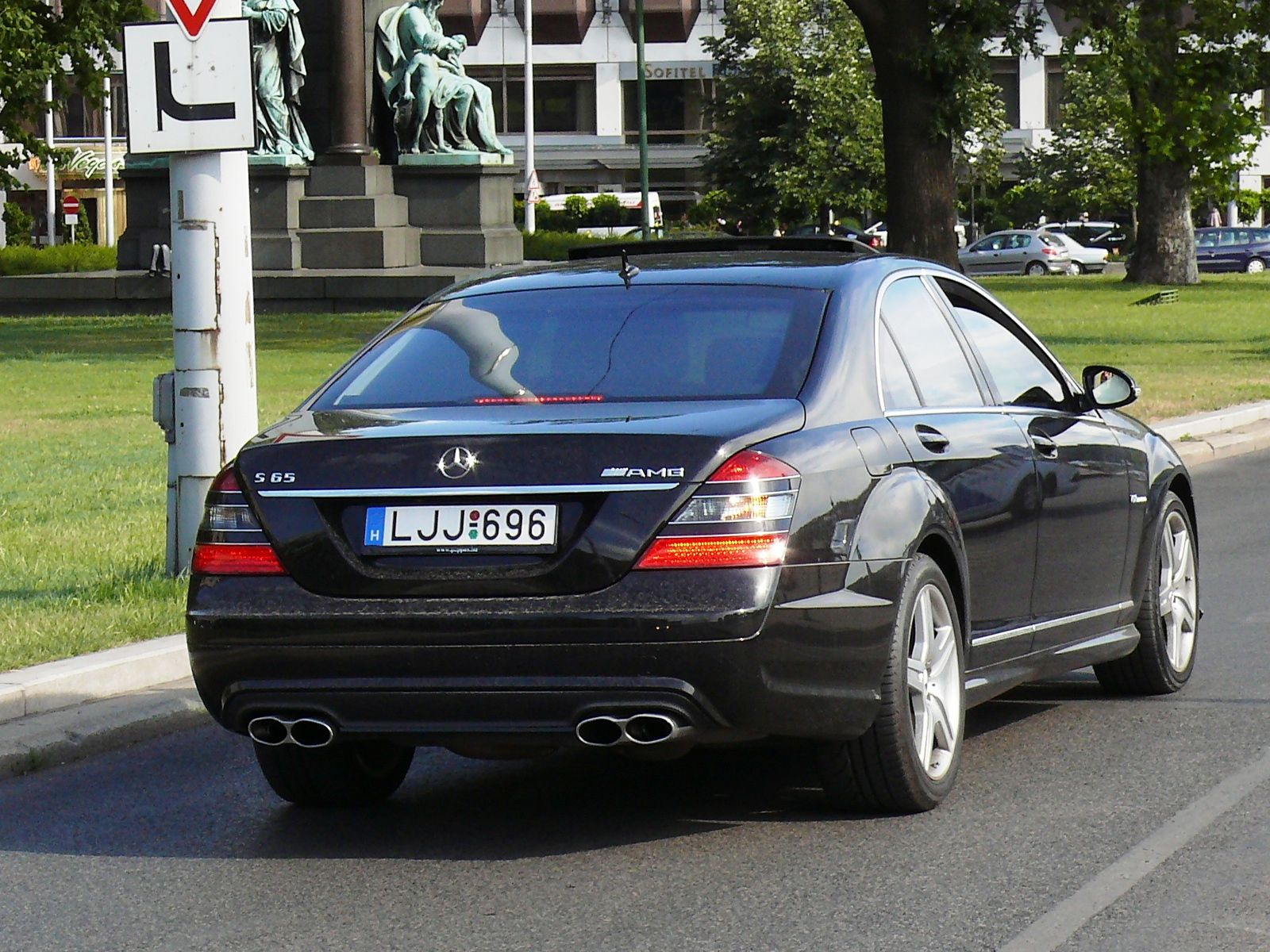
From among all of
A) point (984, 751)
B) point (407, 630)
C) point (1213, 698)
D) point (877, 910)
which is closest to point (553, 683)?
point (407, 630)

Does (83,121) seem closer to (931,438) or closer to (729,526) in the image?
(931,438)

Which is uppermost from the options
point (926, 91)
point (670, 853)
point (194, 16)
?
point (926, 91)

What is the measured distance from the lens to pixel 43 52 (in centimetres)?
3816

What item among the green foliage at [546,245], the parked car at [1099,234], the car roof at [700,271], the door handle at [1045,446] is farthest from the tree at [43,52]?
the parked car at [1099,234]

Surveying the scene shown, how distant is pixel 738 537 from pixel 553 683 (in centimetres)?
54

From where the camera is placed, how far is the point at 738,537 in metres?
5.35

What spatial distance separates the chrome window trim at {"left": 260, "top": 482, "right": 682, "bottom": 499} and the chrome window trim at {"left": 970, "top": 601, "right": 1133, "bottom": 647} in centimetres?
137

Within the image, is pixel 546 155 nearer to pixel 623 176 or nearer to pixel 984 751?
pixel 623 176

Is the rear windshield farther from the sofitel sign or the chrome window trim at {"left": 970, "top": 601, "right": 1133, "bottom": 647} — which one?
the sofitel sign

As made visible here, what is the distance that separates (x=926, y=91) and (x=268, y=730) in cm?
2441

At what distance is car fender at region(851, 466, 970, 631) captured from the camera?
18.6ft

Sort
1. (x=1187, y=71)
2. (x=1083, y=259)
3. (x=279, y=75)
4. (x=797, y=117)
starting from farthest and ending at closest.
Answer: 1. (x=797, y=117)
2. (x=1083, y=259)
3. (x=279, y=75)
4. (x=1187, y=71)

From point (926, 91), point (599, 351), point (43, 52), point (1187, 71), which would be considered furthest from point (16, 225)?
point (599, 351)

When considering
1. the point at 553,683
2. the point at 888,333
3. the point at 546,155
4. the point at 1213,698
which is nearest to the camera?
the point at 553,683
